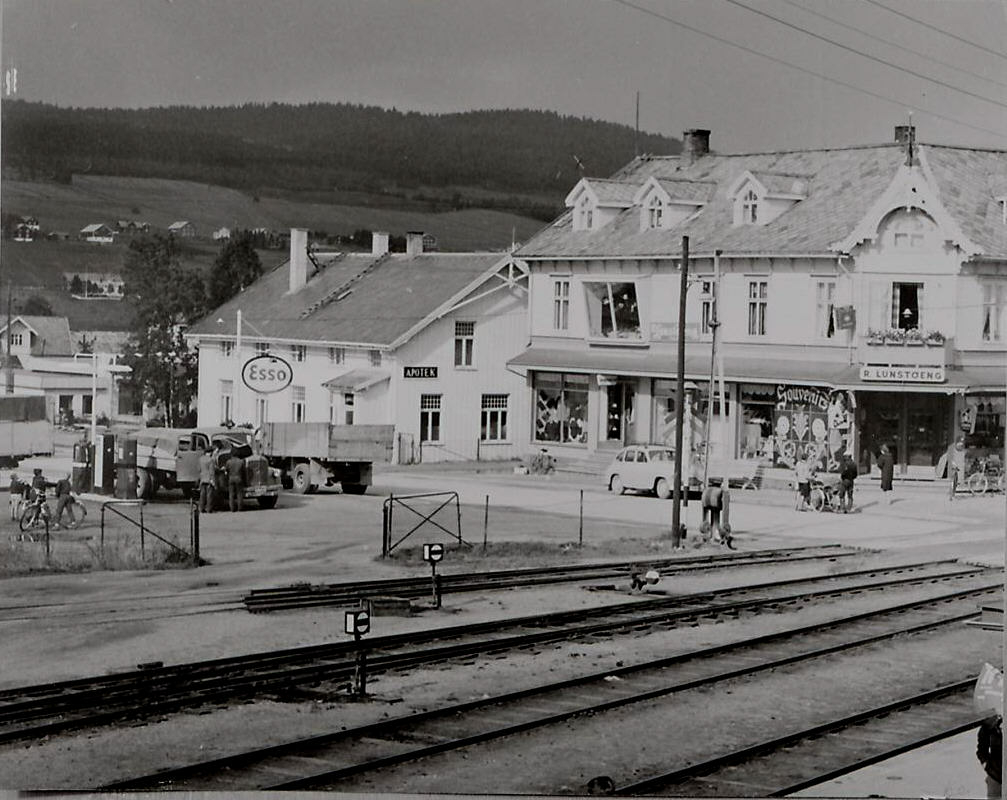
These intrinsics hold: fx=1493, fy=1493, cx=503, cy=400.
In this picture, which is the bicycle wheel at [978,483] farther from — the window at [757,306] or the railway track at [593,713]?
the window at [757,306]

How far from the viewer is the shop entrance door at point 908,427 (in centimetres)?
852

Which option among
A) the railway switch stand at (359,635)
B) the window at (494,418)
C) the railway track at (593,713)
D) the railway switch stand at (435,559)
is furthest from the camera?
the window at (494,418)

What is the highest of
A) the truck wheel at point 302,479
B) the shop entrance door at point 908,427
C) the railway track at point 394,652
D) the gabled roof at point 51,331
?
the gabled roof at point 51,331

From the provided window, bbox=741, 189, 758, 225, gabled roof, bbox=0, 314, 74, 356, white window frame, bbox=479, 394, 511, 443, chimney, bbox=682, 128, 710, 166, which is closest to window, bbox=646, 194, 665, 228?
chimney, bbox=682, 128, 710, 166

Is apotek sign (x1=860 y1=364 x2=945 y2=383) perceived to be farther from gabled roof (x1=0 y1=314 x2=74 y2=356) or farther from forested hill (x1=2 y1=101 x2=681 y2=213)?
gabled roof (x1=0 y1=314 x2=74 y2=356)

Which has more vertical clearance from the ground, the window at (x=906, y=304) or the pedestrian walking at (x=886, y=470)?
the window at (x=906, y=304)

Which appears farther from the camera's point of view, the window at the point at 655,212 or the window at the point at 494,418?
the window at the point at 655,212

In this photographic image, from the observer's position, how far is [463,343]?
866 centimetres

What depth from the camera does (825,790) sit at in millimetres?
6910

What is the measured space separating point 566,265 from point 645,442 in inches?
45.3

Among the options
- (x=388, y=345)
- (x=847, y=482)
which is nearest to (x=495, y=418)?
(x=388, y=345)

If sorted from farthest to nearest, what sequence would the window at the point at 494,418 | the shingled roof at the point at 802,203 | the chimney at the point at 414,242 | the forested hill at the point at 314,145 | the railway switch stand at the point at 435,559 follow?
the window at the point at 494,418
the chimney at the point at 414,242
the shingled roof at the point at 802,203
the railway switch stand at the point at 435,559
the forested hill at the point at 314,145

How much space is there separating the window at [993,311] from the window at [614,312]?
1986 millimetres

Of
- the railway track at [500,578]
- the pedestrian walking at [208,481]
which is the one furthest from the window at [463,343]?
the pedestrian walking at [208,481]
